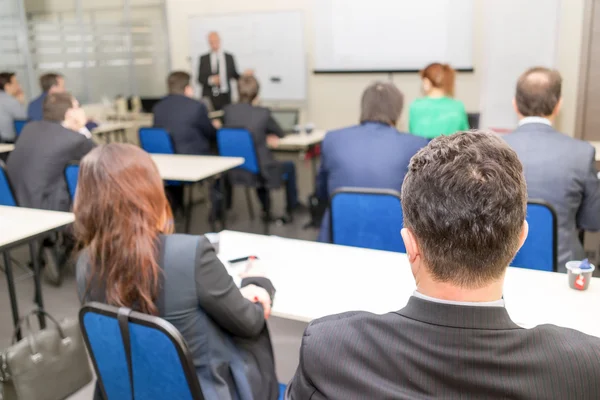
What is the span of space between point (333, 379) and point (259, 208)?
4880 millimetres

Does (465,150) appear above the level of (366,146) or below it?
above

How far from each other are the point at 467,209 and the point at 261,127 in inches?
162

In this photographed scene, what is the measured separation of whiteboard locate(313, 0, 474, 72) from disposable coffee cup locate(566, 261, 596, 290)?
5.46 m

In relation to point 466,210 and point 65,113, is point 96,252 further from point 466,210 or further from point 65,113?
point 65,113

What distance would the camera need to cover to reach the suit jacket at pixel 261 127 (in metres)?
4.75

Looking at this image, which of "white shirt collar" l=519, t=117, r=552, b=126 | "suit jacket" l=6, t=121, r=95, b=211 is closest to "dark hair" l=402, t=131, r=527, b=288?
"white shirt collar" l=519, t=117, r=552, b=126

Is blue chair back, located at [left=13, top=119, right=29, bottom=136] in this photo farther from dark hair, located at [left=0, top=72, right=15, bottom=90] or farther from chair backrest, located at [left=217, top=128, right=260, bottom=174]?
chair backrest, located at [left=217, top=128, right=260, bottom=174]

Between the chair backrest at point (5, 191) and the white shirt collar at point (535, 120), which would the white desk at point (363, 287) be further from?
the chair backrest at point (5, 191)

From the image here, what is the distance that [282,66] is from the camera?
793 cm

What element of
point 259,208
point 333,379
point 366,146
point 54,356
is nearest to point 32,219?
point 54,356

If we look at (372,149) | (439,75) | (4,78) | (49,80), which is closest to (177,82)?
(49,80)

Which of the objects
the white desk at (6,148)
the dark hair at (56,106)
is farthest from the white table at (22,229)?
the white desk at (6,148)

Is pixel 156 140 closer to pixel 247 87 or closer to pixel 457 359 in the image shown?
pixel 247 87

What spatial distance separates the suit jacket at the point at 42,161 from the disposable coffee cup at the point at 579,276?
2.98 m
